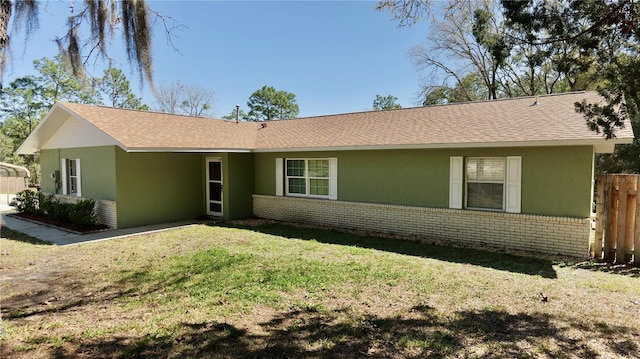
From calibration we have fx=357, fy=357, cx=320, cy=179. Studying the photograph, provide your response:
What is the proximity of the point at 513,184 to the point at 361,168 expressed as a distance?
4357mm

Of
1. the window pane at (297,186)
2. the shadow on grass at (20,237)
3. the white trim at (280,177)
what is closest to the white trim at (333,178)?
the window pane at (297,186)

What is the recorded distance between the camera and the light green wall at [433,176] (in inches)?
314

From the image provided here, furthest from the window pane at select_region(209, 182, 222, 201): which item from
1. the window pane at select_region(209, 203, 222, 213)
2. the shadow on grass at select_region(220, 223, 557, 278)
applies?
the shadow on grass at select_region(220, 223, 557, 278)

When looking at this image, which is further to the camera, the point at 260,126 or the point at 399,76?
the point at 399,76

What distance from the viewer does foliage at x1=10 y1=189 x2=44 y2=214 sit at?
1412cm

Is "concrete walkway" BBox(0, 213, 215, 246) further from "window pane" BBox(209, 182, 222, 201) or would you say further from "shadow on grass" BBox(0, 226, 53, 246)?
"window pane" BBox(209, 182, 222, 201)

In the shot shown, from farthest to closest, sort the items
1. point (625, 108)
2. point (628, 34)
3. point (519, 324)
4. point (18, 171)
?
point (18, 171) → point (625, 108) → point (628, 34) → point (519, 324)

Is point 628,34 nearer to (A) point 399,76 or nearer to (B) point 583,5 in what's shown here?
(B) point 583,5

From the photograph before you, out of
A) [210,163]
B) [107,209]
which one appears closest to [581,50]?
[210,163]

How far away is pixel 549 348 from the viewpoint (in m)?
3.83

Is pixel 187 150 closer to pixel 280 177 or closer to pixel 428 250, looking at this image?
pixel 280 177

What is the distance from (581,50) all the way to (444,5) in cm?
231

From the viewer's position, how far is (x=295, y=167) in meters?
13.2

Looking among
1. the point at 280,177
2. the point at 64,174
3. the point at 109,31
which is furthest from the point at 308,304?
the point at 64,174
